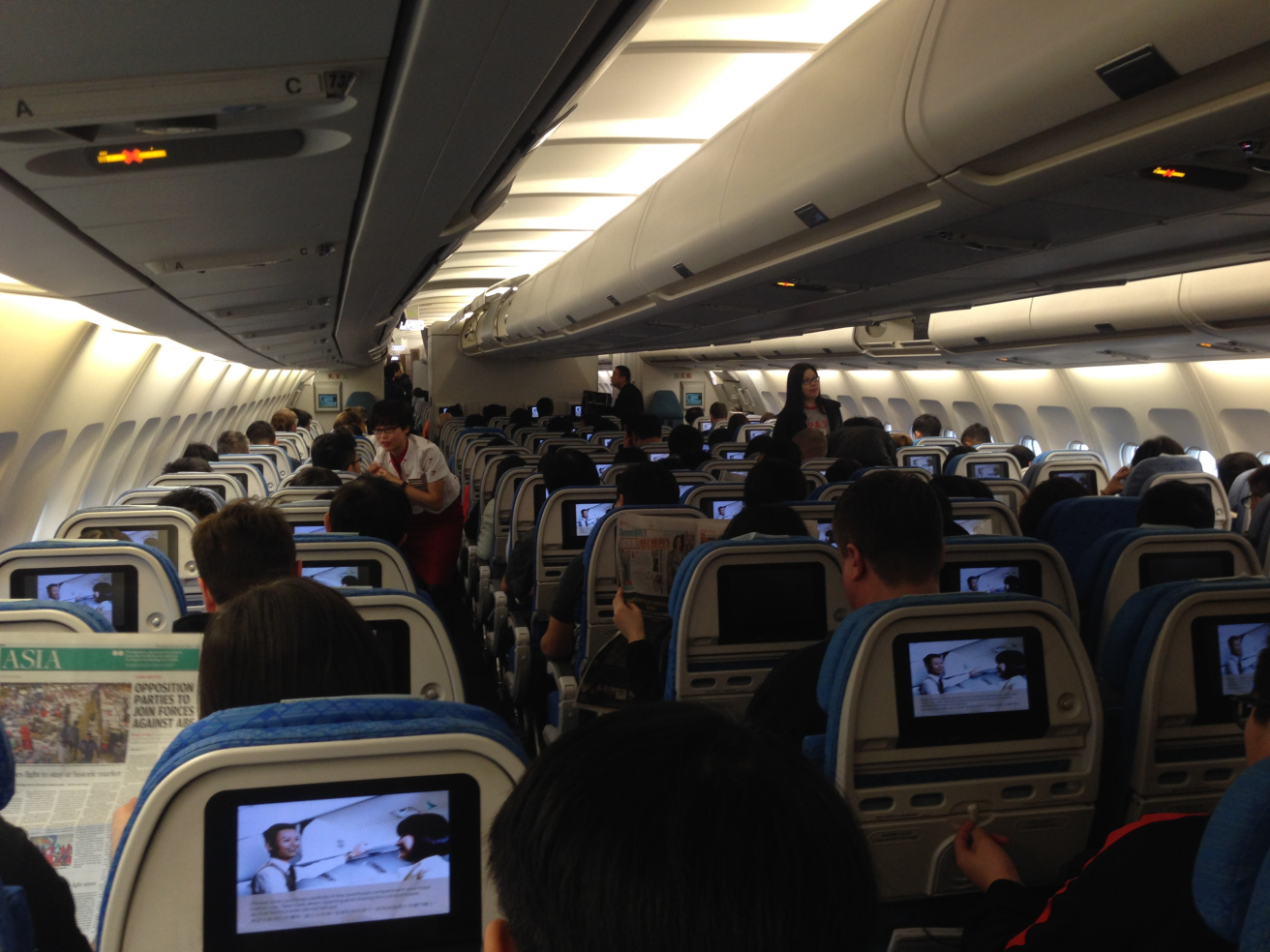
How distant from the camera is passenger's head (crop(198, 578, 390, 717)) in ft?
6.24

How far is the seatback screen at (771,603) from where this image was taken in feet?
12.3

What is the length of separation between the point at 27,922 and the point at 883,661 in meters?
1.86

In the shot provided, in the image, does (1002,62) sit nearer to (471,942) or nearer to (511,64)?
(511,64)

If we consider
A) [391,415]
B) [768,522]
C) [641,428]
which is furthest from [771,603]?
[641,428]

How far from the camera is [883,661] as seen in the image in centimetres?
253

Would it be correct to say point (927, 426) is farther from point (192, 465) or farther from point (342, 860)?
point (342, 860)

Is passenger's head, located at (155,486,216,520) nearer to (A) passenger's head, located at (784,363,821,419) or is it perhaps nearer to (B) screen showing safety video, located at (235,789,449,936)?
(B) screen showing safety video, located at (235,789,449,936)

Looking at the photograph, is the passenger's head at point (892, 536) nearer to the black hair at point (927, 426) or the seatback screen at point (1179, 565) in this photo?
the seatback screen at point (1179, 565)

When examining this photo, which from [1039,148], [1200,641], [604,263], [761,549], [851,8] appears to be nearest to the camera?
[1200,641]

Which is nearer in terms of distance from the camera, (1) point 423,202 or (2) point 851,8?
(1) point 423,202

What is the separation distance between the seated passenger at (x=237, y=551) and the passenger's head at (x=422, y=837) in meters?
1.58

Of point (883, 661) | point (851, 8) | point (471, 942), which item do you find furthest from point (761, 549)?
point (851, 8)

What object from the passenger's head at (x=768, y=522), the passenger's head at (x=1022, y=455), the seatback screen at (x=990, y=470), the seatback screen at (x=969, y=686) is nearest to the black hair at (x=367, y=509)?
the passenger's head at (x=768, y=522)

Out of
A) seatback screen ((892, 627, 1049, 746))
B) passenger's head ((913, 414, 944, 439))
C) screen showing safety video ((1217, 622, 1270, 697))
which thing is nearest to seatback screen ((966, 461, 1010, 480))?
passenger's head ((913, 414, 944, 439))
